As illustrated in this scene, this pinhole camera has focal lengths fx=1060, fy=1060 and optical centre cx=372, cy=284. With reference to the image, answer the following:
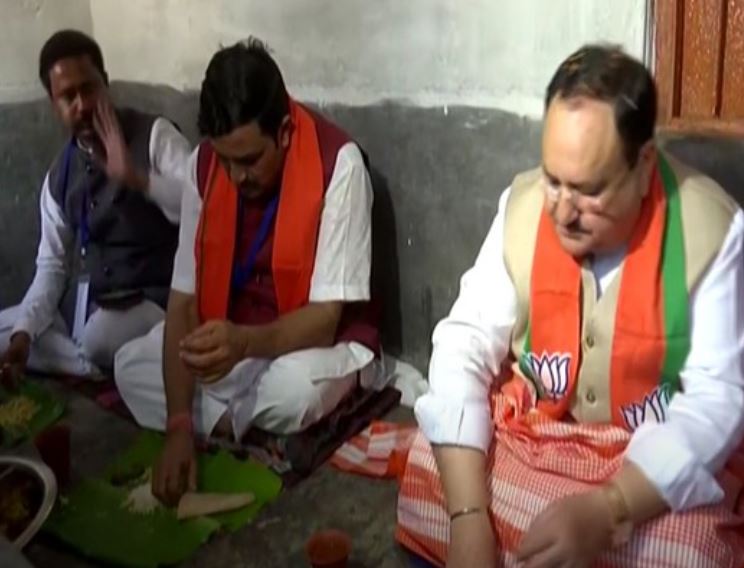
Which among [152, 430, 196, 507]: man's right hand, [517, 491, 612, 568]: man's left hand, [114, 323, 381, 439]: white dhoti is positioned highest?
[517, 491, 612, 568]: man's left hand

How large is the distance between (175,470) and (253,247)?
0.54 m

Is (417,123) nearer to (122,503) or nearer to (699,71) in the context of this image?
(699,71)

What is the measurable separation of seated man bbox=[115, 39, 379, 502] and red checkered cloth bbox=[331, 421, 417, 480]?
10 cm

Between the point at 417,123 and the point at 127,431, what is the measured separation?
1.02 m

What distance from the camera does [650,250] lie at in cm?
166

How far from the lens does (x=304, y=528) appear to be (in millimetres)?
2121

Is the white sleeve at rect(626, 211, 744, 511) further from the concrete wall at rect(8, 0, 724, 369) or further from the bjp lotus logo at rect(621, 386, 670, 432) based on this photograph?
the concrete wall at rect(8, 0, 724, 369)

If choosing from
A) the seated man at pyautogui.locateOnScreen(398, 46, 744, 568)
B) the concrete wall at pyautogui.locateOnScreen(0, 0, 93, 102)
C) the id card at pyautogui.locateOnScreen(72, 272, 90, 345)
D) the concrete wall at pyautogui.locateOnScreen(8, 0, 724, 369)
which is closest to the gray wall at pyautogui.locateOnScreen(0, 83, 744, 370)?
the concrete wall at pyautogui.locateOnScreen(8, 0, 724, 369)

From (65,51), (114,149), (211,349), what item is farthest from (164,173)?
(211,349)

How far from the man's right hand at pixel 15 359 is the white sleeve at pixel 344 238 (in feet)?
3.01

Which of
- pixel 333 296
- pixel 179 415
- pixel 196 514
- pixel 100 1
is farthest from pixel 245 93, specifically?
pixel 100 1

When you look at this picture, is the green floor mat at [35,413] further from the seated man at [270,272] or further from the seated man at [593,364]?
the seated man at [593,364]

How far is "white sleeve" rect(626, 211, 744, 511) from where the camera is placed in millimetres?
1554

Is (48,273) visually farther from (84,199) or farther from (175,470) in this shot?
(175,470)
